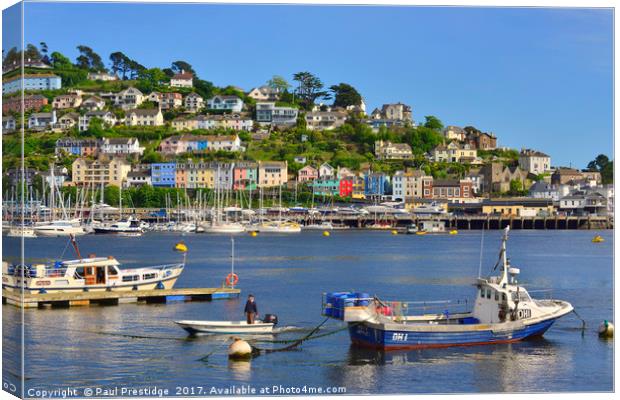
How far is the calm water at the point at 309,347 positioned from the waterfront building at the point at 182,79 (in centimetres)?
5354

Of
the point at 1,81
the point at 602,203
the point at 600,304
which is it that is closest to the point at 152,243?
the point at 602,203

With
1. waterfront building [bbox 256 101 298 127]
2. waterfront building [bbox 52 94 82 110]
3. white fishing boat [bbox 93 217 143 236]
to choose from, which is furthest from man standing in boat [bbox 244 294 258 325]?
waterfront building [bbox 256 101 298 127]

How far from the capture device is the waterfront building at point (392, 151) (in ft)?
256

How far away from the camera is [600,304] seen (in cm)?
2133

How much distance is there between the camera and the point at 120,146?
268ft

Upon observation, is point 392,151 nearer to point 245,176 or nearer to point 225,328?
point 245,176

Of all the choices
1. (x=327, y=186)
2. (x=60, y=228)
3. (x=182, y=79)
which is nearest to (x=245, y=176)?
(x=327, y=186)

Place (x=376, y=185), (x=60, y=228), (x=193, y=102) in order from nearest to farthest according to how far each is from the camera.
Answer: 1. (x=60, y=228)
2. (x=376, y=185)
3. (x=193, y=102)

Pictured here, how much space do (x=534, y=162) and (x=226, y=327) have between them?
207 ft

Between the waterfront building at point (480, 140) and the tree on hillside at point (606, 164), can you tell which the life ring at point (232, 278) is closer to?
the tree on hillside at point (606, 164)

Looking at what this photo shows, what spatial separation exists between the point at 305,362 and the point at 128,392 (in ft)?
13.2

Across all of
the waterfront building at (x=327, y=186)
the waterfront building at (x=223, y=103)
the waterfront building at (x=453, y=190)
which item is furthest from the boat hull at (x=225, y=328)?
the waterfront building at (x=223, y=103)

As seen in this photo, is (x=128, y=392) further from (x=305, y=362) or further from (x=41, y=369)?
(x=305, y=362)

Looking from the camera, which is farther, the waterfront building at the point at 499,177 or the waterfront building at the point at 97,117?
the waterfront building at the point at 97,117
